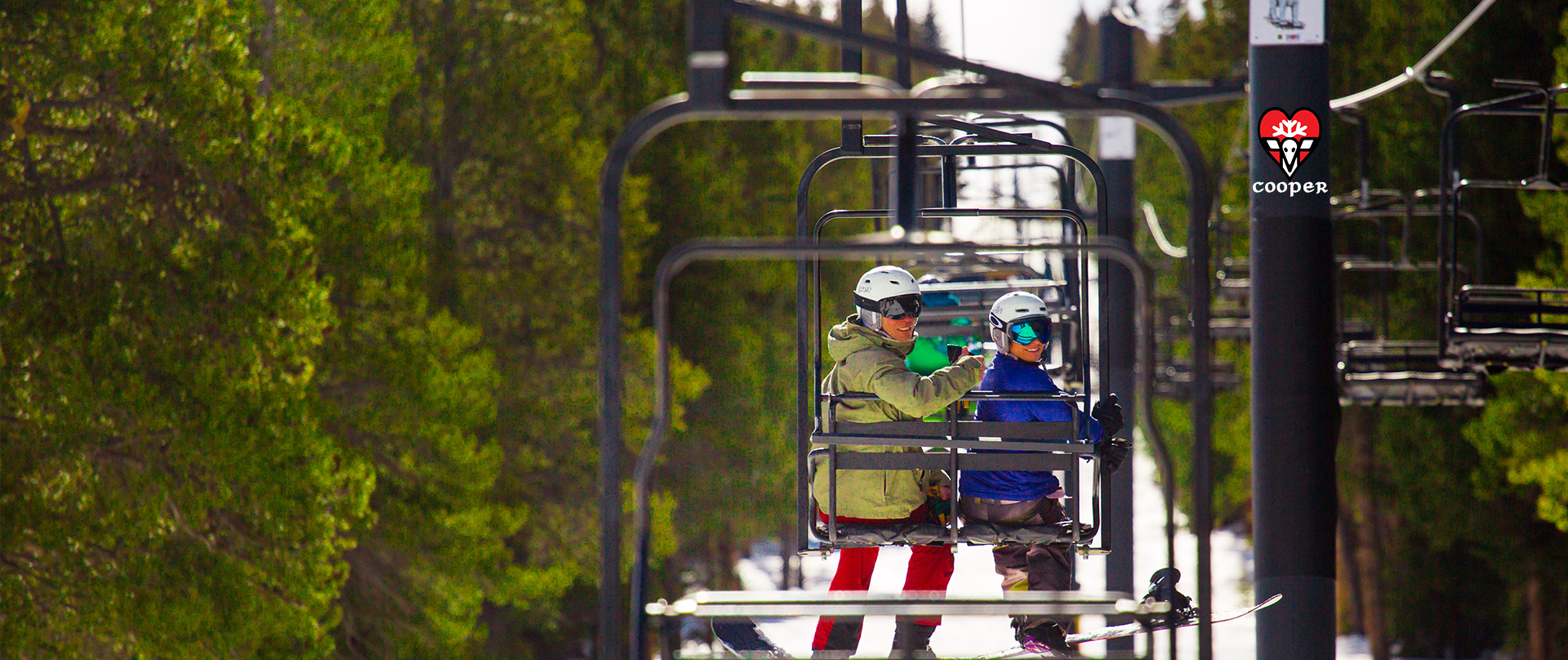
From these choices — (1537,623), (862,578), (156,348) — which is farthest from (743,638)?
(1537,623)

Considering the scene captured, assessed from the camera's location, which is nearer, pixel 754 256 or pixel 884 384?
pixel 754 256

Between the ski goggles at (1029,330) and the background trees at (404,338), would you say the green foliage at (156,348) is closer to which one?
the background trees at (404,338)

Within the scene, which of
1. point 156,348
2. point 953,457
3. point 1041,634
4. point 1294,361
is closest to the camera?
point 1294,361

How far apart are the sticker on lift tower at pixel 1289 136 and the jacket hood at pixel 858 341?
1370 mm

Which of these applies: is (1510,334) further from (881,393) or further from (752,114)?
(752,114)

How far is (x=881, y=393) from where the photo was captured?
575cm

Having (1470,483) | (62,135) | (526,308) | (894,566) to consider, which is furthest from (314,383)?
(894,566)

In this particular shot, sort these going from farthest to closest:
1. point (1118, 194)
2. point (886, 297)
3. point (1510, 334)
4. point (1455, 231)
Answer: point (1118, 194) → point (1455, 231) → point (1510, 334) → point (886, 297)

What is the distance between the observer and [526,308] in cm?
2331

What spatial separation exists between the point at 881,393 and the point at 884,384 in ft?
0.11

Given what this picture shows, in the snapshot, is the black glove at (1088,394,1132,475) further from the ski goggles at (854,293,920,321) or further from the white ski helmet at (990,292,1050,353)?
the ski goggles at (854,293,920,321)

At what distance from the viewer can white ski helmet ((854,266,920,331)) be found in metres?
5.84

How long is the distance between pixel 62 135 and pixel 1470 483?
1659cm

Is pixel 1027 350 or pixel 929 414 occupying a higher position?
pixel 1027 350
